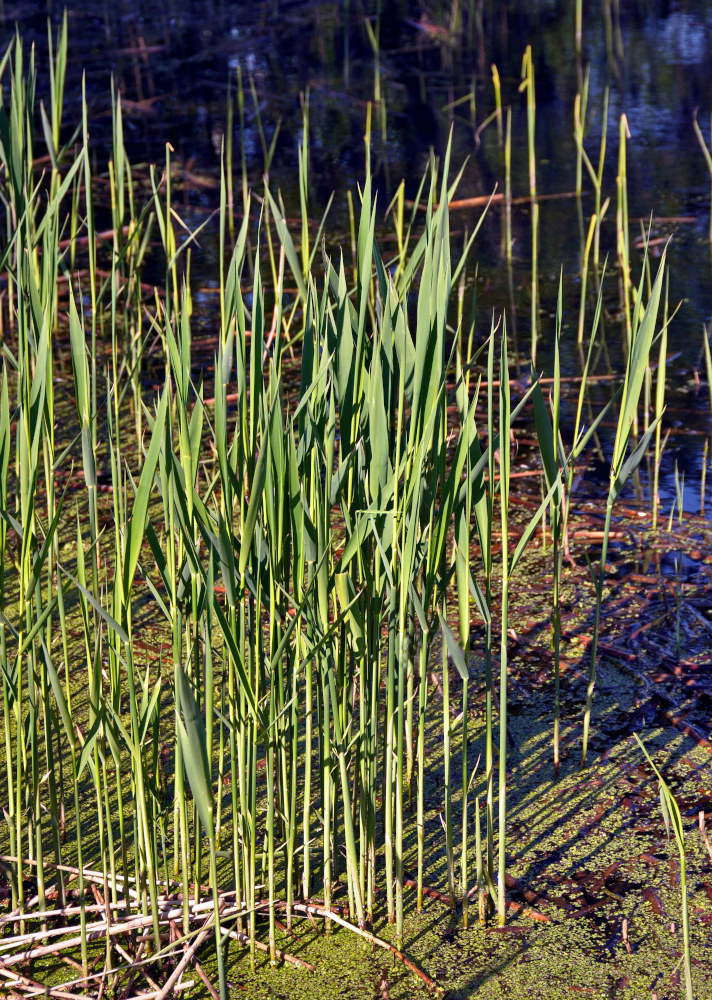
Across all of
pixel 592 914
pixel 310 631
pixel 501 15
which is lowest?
pixel 592 914

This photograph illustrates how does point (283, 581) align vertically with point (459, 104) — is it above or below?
below

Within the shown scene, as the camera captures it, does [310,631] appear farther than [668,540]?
No

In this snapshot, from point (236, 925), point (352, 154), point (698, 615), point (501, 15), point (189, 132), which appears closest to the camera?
point (236, 925)

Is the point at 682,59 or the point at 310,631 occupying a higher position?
the point at 682,59

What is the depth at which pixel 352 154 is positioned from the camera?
15.9ft

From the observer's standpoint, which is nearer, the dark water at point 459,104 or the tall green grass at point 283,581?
the tall green grass at point 283,581

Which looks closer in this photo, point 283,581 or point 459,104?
→ point 283,581

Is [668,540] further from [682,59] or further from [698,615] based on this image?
[682,59]

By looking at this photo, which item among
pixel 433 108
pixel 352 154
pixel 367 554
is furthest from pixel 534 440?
pixel 433 108

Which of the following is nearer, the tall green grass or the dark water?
the tall green grass

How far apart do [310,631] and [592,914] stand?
18.6 inches

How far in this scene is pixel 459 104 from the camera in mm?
5348

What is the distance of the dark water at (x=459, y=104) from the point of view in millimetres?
3510

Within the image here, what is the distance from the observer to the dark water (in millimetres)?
3510
